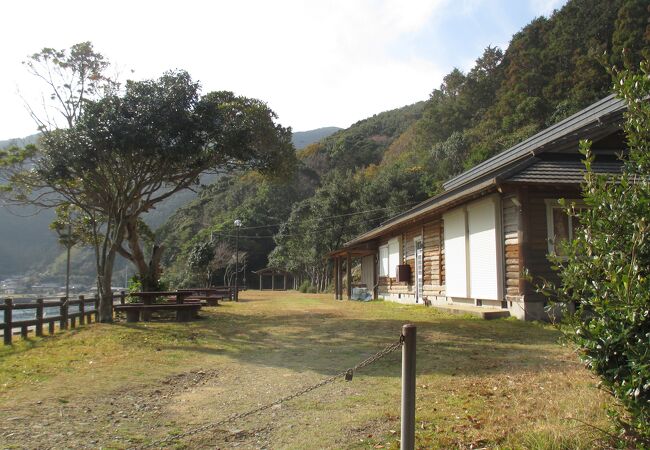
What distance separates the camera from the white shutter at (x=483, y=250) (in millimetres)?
13938

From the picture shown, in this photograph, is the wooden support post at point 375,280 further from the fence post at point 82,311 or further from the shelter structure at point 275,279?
the shelter structure at point 275,279

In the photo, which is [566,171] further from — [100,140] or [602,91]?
[602,91]

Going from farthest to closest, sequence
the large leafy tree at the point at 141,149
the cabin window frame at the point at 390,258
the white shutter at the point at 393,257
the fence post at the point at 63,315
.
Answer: the white shutter at the point at 393,257
the cabin window frame at the point at 390,258
the large leafy tree at the point at 141,149
the fence post at the point at 63,315

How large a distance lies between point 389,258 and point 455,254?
9636mm

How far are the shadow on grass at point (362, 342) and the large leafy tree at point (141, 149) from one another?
15.7 feet

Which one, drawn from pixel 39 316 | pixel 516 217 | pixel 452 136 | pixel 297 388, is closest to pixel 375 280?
pixel 516 217

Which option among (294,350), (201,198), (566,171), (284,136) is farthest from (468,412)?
(201,198)

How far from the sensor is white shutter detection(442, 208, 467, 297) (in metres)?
16.0

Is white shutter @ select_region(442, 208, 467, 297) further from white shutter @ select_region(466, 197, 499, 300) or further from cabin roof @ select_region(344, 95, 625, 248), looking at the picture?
cabin roof @ select_region(344, 95, 625, 248)

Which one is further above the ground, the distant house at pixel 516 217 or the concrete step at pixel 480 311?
the distant house at pixel 516 217

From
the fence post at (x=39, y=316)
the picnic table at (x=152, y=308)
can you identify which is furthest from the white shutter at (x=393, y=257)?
the fence post at (x=39, y=316)

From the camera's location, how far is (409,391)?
3.63 meters

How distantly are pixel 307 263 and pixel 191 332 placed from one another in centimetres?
3740

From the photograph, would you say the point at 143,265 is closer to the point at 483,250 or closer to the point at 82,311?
the point at 82,311
